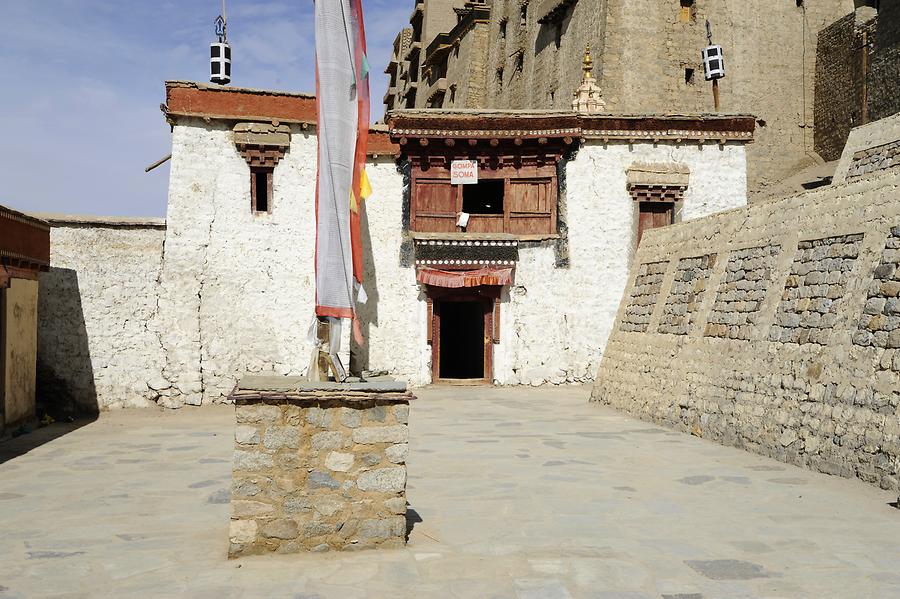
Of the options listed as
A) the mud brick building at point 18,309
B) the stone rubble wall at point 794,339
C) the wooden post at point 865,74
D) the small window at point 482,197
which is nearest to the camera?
the stone rubble wall at point 794,339

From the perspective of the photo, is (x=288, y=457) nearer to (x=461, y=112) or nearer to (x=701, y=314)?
(x=701, y=314)

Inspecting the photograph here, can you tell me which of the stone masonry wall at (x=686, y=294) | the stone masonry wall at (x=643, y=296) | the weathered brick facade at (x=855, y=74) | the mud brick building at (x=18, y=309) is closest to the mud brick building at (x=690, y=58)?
the weathered brick facade at (x=855, y=74)

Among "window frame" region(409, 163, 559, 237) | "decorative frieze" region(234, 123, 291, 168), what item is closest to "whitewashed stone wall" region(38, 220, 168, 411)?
"decorative frieze" region(234, 123, 291, 168)

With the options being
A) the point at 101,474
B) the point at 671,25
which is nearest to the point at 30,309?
the point at 101,474

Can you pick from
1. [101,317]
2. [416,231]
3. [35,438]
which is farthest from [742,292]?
[101,317]

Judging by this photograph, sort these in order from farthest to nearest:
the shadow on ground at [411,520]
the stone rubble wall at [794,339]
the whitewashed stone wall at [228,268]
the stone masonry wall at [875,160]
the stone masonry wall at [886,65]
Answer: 1. the stone masonry wall at [886,65]
2. the whitewashed stone wall at [228,268]
3. the stone masonry wall at [875,160]
4. the stone rubble wall at [794,339]
5. the shadow on ground at [411,520]

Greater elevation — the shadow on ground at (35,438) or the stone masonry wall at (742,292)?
the stone masonry wall at (742,292)

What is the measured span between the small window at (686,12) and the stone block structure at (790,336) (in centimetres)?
1408

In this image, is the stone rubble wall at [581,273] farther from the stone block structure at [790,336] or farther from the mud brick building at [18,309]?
the mud brick building at [18,309]

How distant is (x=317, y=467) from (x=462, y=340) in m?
17.3

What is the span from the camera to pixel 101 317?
15.7 m

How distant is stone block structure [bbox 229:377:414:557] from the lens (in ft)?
17.8

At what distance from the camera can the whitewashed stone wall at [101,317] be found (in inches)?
605

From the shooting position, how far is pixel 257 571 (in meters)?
5.12
